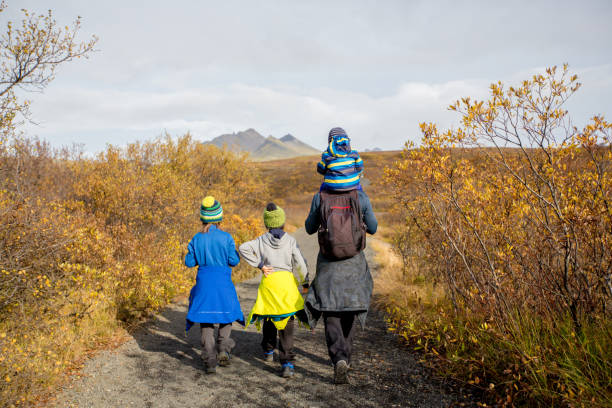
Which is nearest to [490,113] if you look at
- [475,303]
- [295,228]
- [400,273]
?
[475,303]

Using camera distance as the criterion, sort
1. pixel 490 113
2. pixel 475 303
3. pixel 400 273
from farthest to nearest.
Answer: pixel 400 273 < pixel 475 303 < pixel 490 113

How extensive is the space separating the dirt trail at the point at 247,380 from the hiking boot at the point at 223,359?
0.07m

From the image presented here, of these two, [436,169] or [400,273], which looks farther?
[400,273]

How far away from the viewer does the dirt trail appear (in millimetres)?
3406

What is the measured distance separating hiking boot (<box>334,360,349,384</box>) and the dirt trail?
7 cm

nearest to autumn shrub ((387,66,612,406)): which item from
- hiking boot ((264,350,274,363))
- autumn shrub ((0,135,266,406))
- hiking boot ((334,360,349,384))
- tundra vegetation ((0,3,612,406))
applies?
tundra vegetation ((0,3,612,406))

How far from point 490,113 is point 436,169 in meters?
0.73

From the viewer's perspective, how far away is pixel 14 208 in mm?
4602

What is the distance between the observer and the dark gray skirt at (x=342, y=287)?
11.8 ft

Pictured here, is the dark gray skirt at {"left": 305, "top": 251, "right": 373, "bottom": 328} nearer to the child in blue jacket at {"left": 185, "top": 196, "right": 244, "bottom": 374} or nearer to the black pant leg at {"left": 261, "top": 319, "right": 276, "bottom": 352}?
the black pant leg at {"left": 261, "top": 319, "right": 276, "bottom": 352}

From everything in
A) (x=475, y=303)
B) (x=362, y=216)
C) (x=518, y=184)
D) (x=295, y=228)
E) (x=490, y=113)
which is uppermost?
(x=490, y=113)

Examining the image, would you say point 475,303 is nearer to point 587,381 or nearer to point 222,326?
point 587,381

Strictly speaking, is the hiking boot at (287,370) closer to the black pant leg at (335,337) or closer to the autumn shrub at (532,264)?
the black pant leg at (335,337)

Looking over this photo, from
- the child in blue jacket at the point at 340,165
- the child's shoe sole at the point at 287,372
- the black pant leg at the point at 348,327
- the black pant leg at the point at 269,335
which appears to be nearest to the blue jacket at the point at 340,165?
the child in blue jacket at the point at 340,165
